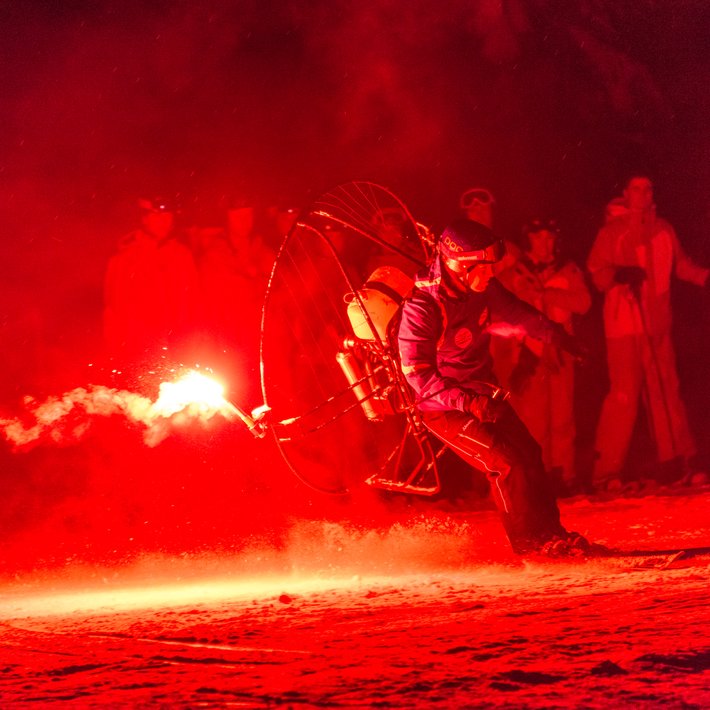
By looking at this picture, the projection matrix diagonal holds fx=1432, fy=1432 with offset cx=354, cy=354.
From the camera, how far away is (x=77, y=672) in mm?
6648

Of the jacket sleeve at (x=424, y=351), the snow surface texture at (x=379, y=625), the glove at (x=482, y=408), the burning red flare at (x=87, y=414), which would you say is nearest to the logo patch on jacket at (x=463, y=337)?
the jacket sleeve at (x=424, y=351)

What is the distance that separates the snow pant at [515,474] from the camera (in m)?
8.54

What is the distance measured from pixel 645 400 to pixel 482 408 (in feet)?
12.4

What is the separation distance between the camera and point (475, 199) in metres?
11.3

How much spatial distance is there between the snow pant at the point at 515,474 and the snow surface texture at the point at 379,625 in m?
0.23

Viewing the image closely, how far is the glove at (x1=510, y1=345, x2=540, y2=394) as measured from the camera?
37.3 ft

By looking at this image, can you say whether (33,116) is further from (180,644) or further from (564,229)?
(180,644)

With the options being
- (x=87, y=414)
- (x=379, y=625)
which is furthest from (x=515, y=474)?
(x=87, y=414)

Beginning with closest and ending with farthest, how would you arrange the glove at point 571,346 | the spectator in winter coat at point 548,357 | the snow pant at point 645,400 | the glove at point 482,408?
1. the glove at point 482,408
2. the glove at point 571,346
3. the spectator in winter coat at point 548,357
4. the snow pant at point 645,400

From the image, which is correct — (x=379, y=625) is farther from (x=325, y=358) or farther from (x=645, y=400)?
(x=645, y=400)

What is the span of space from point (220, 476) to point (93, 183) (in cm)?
314

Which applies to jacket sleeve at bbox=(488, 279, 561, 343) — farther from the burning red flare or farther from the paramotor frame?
the burning red flare

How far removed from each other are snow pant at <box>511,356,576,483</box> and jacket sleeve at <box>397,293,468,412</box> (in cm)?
302

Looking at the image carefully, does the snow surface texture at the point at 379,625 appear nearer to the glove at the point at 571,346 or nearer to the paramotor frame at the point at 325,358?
the paramotor frame at the point at 325,358
